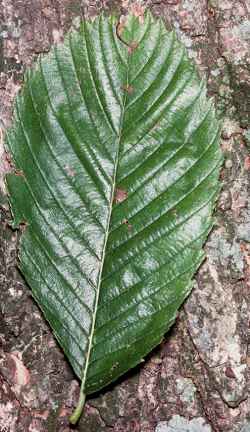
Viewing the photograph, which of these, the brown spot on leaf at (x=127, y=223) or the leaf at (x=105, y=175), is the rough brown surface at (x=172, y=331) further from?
the brown spot on leaf at (x=127, y=223)

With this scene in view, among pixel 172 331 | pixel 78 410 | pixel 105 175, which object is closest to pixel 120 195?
pixel 105 175

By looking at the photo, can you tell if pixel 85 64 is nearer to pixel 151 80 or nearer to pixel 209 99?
pixel 151 80

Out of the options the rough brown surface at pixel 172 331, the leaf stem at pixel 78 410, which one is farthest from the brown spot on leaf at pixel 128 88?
the leaf stem at pixel 78 410

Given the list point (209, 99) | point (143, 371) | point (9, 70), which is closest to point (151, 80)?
point (209, 99)

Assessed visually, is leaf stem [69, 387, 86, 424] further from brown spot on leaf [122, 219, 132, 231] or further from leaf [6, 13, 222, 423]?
brown spot on leaf [122, 219, 132, 231]

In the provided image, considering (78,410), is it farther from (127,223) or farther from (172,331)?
(127,223)
